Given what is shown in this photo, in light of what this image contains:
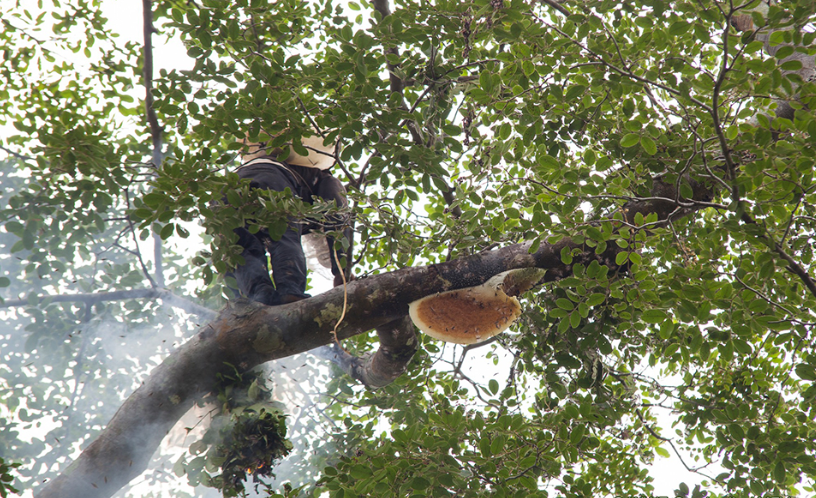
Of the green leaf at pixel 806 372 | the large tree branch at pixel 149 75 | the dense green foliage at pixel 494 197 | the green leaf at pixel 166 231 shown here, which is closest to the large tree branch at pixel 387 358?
the dense green foliage at pixel 494 197

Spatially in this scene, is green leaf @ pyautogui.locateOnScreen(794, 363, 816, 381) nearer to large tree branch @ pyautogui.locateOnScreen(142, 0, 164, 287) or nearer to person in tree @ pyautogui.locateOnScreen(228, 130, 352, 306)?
person in tree @ pyautogui.locateOnScreen(228, 130, 352, 306)

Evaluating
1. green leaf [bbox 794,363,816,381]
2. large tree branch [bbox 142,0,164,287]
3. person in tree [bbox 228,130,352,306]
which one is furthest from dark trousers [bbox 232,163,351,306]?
green leaf [bbox 794,363,816,381]

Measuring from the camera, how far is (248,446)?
2.55 m

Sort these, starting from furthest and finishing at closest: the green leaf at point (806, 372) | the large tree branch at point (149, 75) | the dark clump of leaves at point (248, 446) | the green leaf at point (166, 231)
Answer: the large tree branch at point (149, 75), the dark clump of leaves at point (248, 446), the green leaf at point (166, 231), the green leaf at point (806, 372)

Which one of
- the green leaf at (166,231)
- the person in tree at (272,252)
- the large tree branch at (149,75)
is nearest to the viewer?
the green leaf at (166,231)

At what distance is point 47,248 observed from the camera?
2.84 m

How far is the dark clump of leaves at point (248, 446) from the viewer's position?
2.52 m

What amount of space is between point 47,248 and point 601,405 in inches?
130

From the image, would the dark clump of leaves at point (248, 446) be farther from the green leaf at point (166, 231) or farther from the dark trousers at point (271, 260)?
the green leaf at point (166, 231)

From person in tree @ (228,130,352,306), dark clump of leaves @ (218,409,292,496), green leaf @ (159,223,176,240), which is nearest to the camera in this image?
green leaf @ (159,223,176,240)

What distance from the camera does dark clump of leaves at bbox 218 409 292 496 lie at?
252 centimetres

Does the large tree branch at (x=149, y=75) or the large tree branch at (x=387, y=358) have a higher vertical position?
the large tree branch at (x=149, y=75)

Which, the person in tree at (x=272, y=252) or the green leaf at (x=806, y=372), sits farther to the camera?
the person in tree at (x=272, y=252)

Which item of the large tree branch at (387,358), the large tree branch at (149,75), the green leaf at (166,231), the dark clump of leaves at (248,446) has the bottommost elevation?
the dark clump of leaves at (248,446)
